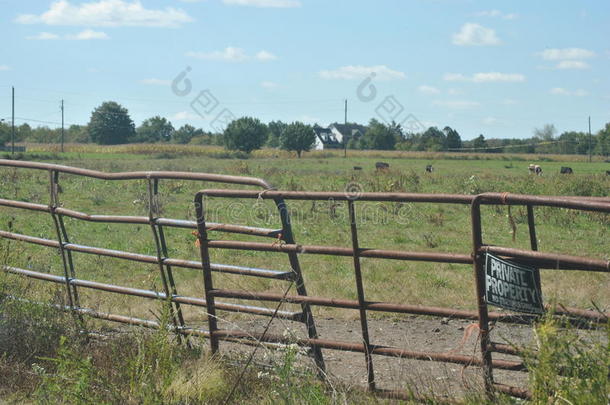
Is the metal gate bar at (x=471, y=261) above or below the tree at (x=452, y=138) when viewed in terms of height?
below

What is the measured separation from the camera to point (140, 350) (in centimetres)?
455

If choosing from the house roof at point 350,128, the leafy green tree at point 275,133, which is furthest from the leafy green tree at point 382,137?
the house roof at point 350,128

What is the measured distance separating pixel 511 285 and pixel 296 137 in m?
88.4

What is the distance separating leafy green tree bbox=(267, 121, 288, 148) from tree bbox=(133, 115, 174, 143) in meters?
16.6

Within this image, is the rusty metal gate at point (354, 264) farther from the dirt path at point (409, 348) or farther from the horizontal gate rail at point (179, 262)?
the dirt path at point (409, 348)

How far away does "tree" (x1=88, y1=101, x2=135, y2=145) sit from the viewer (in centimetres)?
10725

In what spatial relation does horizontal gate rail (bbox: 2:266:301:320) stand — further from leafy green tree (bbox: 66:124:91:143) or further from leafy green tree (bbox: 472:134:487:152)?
leafy green tree (bbox: 66:124:91:143)

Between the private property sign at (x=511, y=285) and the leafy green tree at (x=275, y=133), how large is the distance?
303 ft

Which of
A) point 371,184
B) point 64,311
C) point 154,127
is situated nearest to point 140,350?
point 64,311

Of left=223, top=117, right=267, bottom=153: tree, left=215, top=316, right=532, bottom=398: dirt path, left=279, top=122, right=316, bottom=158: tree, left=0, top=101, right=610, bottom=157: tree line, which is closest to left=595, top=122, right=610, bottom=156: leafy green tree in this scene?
left=0, top=101, right=610, bottom=157: tree line

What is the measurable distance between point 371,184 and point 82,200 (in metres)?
8.25

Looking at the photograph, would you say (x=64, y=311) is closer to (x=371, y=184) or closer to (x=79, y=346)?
(x=79, y=346)

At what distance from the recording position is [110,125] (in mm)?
107688

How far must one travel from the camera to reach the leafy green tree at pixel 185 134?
119m
